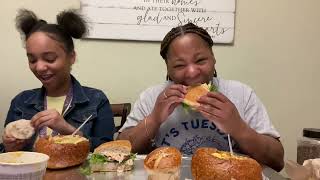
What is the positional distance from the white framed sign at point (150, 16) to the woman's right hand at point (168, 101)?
0.75 m

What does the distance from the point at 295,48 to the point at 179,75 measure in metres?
1.08

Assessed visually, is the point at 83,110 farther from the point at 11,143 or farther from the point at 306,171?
the point at 306,171

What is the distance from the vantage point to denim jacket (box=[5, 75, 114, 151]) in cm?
170

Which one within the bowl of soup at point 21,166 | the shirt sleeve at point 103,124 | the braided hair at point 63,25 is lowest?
the shirt sleeve at point 103,124

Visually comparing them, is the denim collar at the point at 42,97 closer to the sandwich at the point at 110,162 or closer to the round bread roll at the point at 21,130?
the round bread roll at the point at 21,130

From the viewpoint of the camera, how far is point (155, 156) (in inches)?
45.1

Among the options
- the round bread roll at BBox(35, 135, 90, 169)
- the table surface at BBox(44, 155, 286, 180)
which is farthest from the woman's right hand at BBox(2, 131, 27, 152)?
the table surface at BBox(44, 155, 286, 180)

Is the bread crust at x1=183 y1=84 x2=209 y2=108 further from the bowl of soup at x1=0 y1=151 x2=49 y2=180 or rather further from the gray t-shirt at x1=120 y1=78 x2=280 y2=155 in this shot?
the bowl of soup at x1=0 y1=151 x2=49 y2=180

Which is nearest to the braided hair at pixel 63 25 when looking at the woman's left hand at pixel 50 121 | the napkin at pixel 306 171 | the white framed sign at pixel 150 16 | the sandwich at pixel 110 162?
the white framed sign at pixel 150 16

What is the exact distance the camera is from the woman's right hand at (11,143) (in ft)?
4.66

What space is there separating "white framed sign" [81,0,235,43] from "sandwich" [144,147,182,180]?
1146 mm

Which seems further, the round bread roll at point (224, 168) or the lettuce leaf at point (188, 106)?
the lettuce leaf at point (188, 106)

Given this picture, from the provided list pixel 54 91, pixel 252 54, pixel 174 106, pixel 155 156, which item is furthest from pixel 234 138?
pixel 252 54

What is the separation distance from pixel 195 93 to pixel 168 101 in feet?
0.35
